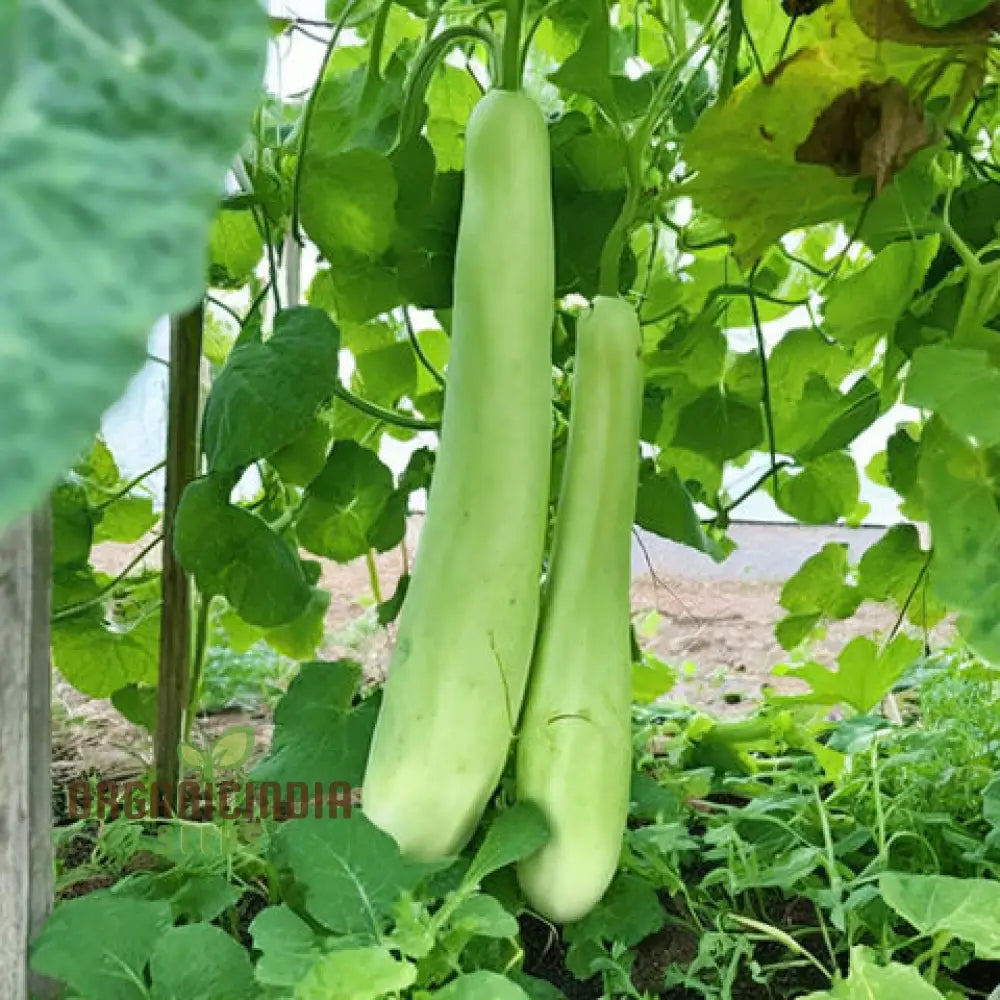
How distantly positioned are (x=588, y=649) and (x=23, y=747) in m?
0.33

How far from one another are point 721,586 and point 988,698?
67.4 inches

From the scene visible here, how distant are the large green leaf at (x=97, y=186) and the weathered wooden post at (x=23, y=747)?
343mm

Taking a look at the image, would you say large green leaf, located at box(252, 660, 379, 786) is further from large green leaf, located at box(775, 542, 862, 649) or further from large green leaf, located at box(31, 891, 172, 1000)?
large green leaf, located at box(775, 542, 862, 649)

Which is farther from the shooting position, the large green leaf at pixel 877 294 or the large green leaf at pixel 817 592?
the large green leaf at pixel 817 592

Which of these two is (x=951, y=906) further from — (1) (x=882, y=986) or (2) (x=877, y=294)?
(2) (x=877, y=294)

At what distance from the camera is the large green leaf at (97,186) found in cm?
14

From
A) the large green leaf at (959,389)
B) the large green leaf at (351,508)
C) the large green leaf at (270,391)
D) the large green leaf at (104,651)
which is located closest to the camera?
the large green leaf at (959,389)

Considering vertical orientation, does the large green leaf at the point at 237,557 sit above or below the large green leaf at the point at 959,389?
below

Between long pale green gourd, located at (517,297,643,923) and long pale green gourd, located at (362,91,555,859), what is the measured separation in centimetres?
3

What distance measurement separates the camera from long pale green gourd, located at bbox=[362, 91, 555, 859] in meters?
0.68

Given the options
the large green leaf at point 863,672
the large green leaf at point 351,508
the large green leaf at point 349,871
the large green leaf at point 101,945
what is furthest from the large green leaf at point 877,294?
the large green leaf at point 101,945

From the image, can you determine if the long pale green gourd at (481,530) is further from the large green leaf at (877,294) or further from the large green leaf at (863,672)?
the large green leaf at (863,672)

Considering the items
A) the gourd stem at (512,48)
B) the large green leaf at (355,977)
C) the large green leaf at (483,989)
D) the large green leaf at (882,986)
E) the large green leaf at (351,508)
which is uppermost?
the gourd stem at (512,48)

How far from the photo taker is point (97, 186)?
0.49ft
